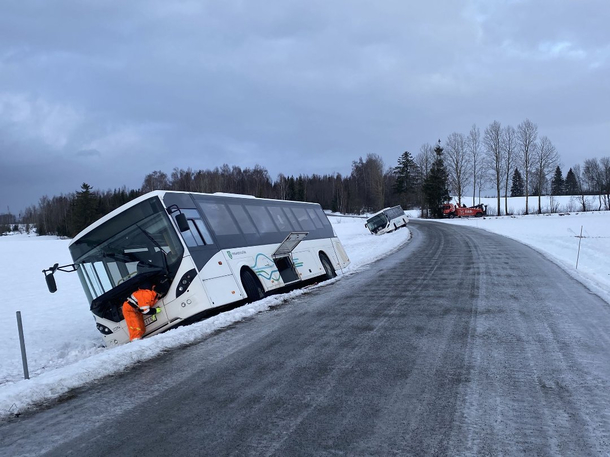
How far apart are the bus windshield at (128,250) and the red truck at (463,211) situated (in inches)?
2784

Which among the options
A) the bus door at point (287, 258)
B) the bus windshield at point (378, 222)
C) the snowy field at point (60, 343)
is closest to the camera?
the snowy field at point (60, 343)

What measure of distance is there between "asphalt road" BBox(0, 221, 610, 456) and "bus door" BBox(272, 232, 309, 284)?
4354 mm

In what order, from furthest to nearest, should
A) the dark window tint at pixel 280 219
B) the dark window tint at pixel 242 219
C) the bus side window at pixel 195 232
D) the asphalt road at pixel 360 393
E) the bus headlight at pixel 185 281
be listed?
the dark window tint at pixel 280 219, the dark window tint at pixel 242 219, the bus side window at pixel 195 232, the bus headlight at pixel 185 281, the asphalt road at pixel 360 393

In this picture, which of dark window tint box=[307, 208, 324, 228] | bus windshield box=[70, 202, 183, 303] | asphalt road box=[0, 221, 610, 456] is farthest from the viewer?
dark window tint box=[307, 208, 324, 228]

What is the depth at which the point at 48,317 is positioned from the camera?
43.7 feet

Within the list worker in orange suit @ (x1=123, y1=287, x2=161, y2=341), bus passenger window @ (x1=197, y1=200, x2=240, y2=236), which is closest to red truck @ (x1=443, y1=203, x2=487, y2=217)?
bus passenger window @ (x1=197, y1=200, x2=240, y2=236)

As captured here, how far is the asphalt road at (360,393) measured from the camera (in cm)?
346

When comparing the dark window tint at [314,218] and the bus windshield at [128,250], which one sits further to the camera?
the dark window tint at [314,218]

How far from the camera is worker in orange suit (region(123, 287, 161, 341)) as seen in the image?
833 cm

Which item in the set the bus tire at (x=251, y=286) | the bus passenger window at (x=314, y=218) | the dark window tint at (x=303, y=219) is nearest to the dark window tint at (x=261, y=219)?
the bus tire at (x=251, y=286)

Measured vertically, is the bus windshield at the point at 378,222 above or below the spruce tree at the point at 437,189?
below

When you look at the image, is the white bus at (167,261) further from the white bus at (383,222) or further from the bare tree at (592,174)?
the bare tree at (592,174)

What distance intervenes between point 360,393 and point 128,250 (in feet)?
21.0

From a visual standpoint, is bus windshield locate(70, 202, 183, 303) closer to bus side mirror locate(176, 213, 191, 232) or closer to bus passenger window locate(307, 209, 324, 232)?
bus side mirror locate(176, 213, 191, 232)
